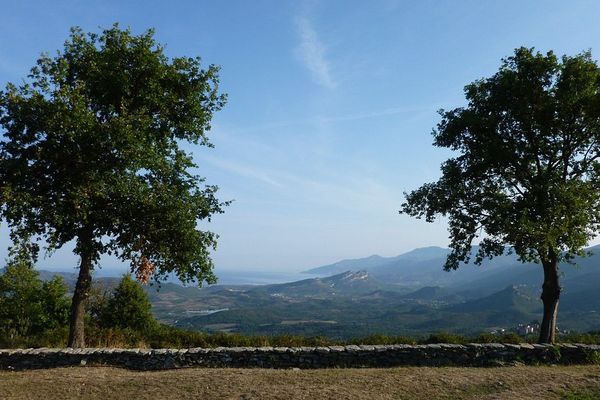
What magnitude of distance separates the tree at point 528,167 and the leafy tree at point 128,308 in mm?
24835

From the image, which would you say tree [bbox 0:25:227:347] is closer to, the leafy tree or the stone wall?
the stone wall

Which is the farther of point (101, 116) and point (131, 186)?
point (101, 116)

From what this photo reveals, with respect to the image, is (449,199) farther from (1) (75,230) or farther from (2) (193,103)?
(1) (75,230)

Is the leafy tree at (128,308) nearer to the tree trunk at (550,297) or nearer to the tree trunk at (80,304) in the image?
the tree trunk at (80,304)

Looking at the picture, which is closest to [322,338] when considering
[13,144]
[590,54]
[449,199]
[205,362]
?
[205,362]

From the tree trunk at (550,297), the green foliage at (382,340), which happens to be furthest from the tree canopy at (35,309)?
the tree trunk at (550,297)

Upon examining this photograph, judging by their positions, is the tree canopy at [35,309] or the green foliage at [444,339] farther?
the tree canopy at [35,309]

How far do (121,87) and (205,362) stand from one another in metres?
13.7

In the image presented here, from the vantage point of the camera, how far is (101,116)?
72.5ft

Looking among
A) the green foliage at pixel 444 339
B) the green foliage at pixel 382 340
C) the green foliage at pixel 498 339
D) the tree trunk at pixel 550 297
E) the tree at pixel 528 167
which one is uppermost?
the tree at pixel 528 167

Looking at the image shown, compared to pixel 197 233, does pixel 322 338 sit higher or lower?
lower

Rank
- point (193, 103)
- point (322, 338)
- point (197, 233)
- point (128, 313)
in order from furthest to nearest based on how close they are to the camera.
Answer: point (128, 313)
point (322, 338)
point (193, 103)
point (197, 233)

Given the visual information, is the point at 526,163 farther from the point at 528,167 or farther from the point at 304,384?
the point at 304,384

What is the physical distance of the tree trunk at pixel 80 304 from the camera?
21.1 meters
